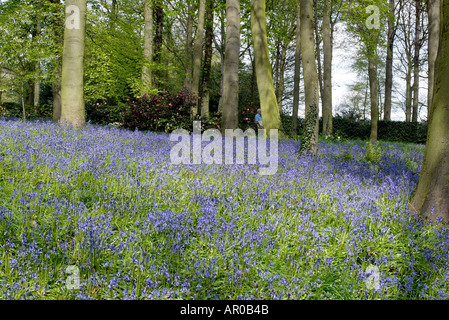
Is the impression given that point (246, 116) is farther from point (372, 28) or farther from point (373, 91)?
point (372, 28)

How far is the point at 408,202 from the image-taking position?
186 inches

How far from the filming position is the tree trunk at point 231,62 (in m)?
10.9

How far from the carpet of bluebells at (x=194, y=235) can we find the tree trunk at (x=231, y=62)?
6.26 m

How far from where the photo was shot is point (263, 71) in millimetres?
11109

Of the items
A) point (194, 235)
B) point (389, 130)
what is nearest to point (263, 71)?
point (194, 235)

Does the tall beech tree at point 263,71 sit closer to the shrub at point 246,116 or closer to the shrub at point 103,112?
the shrub at point 103,112

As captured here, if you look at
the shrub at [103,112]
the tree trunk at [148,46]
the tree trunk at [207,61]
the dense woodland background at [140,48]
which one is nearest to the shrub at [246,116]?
the dense woodland background at [140,48]

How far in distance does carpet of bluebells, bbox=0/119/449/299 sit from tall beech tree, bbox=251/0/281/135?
6.13 metres

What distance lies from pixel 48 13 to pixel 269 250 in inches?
562

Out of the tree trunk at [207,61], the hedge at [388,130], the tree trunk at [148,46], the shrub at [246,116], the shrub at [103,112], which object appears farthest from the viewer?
the hedge at [388,130]

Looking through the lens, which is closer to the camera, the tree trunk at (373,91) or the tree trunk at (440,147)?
the tree trunk at (440,147)

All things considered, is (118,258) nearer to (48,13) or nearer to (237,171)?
(237,171)
